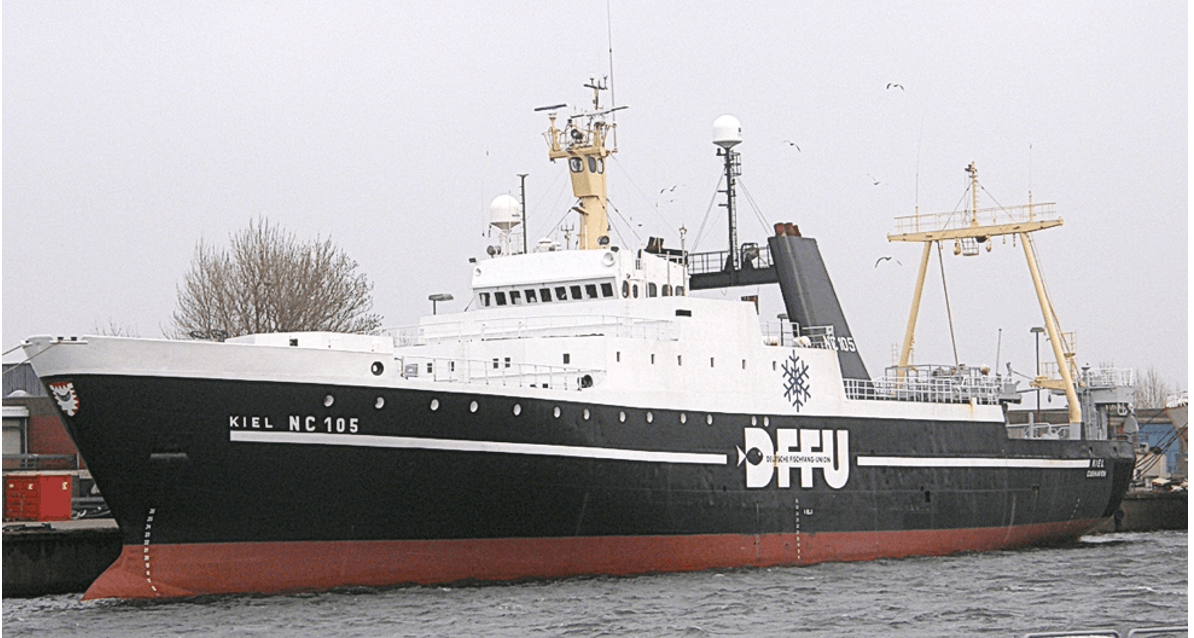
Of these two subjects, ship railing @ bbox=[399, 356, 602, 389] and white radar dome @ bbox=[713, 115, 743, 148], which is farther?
white radar dome @ bbox=[713, 115, 743, 148]

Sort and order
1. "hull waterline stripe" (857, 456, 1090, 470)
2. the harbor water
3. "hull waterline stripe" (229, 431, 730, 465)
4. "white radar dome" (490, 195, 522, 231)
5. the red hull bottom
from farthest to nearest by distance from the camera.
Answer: "white radar dome" (490, 195, 522, 231), "hull waterline stripe" (857, 456, 1090, 470), "hull waterline stripe" (229, 431, 730, 465), the red hull bottom, the harbor water

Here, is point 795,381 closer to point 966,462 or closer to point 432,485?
point 966,462

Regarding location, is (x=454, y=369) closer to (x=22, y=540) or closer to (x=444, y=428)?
(x=444, y=428)

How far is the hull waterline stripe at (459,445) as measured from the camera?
2052 centimetres

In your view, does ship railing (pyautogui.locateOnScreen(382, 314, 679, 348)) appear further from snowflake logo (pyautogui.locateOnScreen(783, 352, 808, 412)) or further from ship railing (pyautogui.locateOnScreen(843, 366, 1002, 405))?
ship railing (pyautogui.locateOnScreen(843, 366, 1002, 405))

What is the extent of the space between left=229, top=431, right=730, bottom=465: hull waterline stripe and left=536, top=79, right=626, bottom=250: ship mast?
224 inches

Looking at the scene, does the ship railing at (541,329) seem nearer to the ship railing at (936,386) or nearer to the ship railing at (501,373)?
the ship railing at (501,373)

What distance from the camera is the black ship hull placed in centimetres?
2025

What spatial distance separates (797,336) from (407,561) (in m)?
11.0

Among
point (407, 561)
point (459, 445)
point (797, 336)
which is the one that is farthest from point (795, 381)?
point (407, 561)

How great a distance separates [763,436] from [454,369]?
551 cm

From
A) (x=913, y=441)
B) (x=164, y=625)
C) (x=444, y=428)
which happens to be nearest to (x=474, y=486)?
(x=444, y=428)

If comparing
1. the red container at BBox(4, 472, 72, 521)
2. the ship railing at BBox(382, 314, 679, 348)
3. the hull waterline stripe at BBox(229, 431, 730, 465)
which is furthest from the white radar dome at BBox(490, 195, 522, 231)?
the red container at BBox(4, 472, 72, 521)

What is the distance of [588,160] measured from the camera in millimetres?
28719
